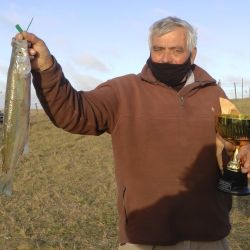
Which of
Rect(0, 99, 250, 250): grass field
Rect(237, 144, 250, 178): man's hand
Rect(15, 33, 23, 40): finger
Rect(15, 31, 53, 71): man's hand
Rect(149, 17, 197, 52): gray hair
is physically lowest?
Rect(0, 99, 250, 250): grass field

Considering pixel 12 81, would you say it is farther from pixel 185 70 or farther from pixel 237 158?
pixel 237 158

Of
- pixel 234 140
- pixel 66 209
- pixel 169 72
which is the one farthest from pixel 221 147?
pixel 66 209

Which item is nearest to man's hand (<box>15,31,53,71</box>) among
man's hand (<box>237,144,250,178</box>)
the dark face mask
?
the dark face mask

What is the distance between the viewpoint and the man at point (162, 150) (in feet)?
12.9

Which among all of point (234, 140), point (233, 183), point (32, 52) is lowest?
point (233, 183)

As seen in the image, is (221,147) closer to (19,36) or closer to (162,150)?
(162,150)

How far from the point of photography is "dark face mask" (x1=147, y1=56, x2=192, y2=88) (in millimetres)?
4020

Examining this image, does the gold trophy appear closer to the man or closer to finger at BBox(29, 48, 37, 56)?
the man

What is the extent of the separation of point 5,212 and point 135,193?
6.43m

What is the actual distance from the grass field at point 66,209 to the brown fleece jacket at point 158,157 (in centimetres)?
393

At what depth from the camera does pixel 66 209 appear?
10.3 metres

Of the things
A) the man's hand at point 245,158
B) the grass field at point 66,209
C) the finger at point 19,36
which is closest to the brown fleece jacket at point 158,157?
the man's hand at point 245,158

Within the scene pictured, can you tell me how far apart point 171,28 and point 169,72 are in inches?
14.1

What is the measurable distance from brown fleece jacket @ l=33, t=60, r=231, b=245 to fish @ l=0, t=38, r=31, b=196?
2.06ft
